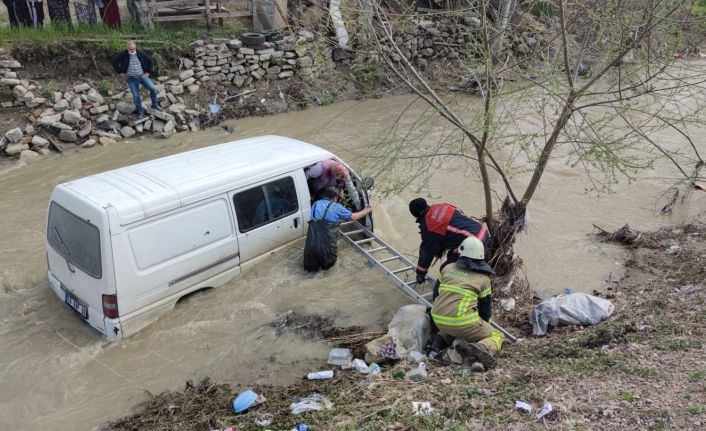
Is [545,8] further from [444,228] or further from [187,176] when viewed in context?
[187,176]

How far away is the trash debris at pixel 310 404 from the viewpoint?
4.58 metres

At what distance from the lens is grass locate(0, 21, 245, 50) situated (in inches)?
504

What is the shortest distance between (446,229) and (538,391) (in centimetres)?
224

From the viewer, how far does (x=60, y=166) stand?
1109 cm

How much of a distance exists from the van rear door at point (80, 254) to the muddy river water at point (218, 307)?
0.44 m

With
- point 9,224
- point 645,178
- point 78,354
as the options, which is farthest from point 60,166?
point 645,178

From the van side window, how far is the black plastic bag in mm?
394

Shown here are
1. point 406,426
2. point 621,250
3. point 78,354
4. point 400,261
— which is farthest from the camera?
point 621,250

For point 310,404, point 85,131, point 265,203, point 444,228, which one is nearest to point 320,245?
point 265,203

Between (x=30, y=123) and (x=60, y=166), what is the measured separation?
1575 millimetres

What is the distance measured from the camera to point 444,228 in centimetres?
621

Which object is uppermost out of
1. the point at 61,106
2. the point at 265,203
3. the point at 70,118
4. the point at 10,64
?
the point at 10,64

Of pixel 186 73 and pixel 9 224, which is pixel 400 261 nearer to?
pixel 9 224

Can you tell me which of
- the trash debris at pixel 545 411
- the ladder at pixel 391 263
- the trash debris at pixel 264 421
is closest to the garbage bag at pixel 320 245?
the ladder at pixel 391 263
